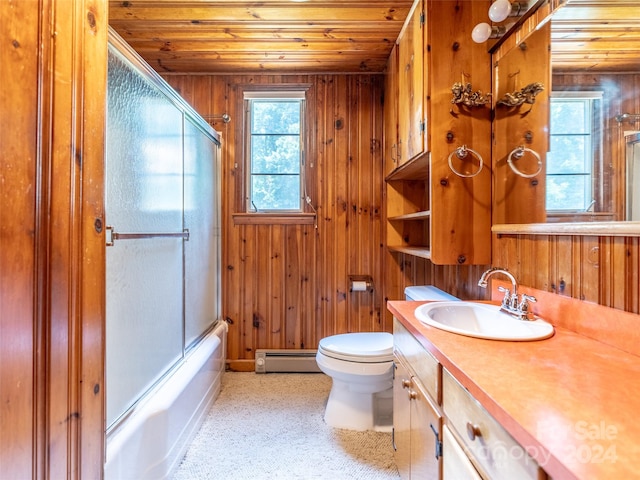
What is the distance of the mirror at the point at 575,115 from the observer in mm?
860

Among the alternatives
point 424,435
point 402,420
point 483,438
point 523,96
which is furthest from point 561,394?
point 523,96

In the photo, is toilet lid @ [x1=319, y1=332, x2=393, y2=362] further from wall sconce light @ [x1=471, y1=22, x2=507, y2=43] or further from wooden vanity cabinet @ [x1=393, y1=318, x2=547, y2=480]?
wall sconce light @ [x1=471, y1=22, x2=507, y2=43]

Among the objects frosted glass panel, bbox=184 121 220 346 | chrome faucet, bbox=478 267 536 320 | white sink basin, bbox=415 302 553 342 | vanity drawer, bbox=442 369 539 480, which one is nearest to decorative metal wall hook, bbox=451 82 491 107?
chrome faucet, bbox=478 267 536 320

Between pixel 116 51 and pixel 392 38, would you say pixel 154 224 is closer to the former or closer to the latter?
pixel 116 51

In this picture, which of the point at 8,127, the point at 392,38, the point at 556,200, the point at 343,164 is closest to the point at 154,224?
the point at 8,127

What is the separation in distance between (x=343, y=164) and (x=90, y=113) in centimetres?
181

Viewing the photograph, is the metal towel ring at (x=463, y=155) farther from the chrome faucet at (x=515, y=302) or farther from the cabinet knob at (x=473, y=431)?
the cabinet knob at (x=473, y=431)

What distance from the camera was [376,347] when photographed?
64.8 inches

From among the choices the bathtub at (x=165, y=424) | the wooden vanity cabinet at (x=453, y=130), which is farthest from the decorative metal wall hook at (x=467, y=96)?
the bathtub at (x=165, y=424)

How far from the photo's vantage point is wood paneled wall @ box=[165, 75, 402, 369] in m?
2.29

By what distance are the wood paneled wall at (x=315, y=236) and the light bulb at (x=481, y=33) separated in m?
1.04

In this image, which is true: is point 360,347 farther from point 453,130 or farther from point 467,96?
point 467,96

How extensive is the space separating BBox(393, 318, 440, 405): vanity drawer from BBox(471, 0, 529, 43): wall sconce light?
4.19 ft

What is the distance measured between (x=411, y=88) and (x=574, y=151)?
2.77ft
